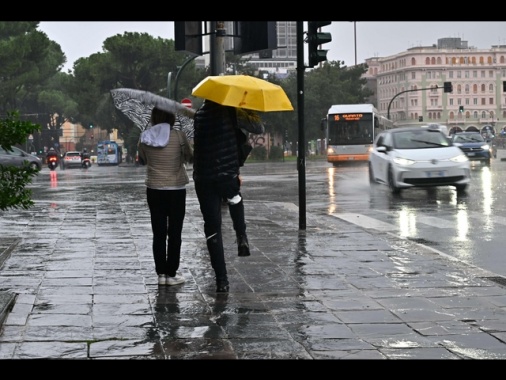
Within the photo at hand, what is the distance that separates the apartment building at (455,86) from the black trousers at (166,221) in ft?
574

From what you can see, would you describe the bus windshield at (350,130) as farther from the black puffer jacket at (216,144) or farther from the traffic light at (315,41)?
the black puffer jacket at (216,144)

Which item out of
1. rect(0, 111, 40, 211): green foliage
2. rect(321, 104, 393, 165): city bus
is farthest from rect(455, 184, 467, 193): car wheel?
rect(321, 104, 393, 165): city bus

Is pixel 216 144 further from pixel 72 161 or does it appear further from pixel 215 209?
pixel 72 161

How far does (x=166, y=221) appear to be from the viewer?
8938mm

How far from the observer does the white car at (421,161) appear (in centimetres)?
2105

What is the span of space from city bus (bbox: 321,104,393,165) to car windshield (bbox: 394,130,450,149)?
989 inches

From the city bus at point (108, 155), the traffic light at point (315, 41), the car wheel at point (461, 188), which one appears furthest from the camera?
the city bus at point (108, 155)

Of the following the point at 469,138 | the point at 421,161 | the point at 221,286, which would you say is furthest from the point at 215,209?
the point at 469,138

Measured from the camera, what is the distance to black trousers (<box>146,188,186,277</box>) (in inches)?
346

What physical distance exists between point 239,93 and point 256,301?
1.72 m

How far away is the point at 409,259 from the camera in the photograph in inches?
413

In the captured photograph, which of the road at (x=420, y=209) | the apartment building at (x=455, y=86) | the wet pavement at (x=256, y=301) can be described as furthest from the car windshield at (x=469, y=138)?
the apartment building at (x=455, y=86)

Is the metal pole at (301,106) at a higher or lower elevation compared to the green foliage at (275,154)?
higher
